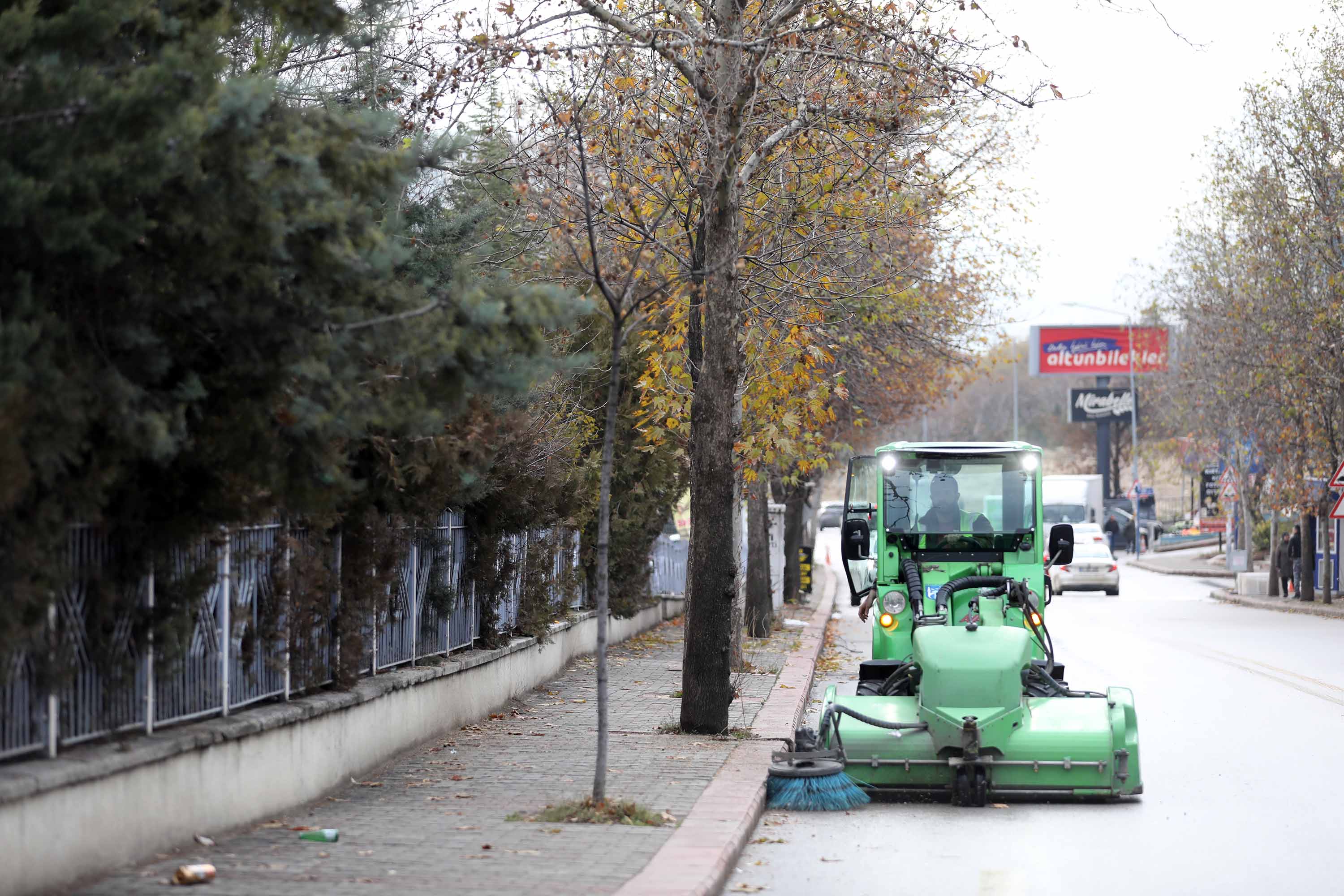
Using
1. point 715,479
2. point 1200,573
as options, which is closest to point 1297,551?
point 1200,573

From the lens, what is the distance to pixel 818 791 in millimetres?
10164

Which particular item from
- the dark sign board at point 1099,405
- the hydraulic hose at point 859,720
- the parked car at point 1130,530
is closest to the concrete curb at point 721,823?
the hydraulic hose at point 859,720

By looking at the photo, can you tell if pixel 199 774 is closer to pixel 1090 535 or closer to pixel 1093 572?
pixel 1093 572

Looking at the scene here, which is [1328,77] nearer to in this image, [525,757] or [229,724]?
[525,757]

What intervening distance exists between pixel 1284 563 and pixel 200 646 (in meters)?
38.0

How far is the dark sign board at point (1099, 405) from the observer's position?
86.4 m

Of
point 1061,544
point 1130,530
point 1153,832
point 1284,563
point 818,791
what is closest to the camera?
point 1153,832

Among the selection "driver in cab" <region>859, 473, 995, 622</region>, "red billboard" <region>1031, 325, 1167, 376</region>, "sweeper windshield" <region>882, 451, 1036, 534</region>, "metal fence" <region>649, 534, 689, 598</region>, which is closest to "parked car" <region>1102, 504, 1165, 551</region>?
"red billboard" <region>1031, 325, 1167, 376</region>

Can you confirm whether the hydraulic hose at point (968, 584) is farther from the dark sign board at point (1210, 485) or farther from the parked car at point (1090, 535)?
the dark sign board at point (1210, 485)

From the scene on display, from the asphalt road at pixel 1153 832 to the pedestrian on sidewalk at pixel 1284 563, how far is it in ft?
85.0

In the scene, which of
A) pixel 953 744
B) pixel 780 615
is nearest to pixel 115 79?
pixel 953 744

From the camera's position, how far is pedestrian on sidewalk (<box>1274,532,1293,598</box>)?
135 feet

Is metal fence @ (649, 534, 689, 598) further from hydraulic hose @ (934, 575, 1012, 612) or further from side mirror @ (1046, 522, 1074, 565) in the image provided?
hydraulic hose @ (934, 575, 1012, 612)

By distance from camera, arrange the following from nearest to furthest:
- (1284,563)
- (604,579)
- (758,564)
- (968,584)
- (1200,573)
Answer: (604,579), (968,584), (758,564), (1284,563), (1200,573)
